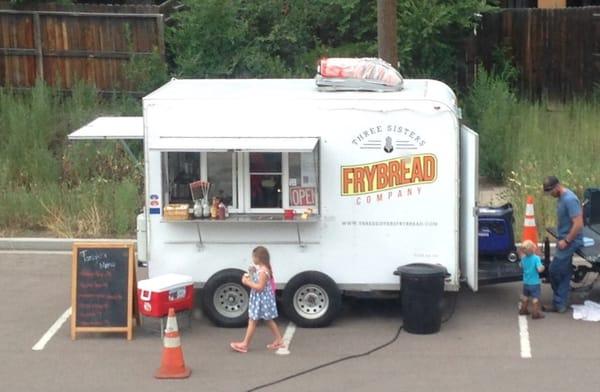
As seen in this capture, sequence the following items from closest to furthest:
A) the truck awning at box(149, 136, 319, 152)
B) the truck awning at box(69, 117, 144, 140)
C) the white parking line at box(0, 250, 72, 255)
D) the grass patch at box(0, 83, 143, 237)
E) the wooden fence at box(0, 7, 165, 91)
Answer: the truck awning at box(149, 136, 319, 152) < the truck awning at box(69, 117, 144, 140) < the white parking line at box(0, 250, 72, 255) < the grass patch at box(0, 83, 143, 237) < the wooden fence at box(0, 7, 165, 91)

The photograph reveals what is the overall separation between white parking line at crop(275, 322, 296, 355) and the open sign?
4.44ft

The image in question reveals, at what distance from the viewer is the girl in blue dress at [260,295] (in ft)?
36.8

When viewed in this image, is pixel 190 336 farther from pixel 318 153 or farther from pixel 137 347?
pixel 318 153

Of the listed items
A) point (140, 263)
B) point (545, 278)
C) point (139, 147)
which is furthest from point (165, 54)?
point (545, 278)

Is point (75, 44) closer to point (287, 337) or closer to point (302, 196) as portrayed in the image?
point (302, 196)

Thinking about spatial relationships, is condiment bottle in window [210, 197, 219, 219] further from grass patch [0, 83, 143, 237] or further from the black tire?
grass patch [0, 83, 143, 237]

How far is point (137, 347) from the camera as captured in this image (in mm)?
11758

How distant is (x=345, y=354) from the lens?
37.4ft

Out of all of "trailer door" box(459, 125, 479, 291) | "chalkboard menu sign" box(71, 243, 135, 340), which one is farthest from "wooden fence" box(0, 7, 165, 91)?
"trailer door" box(459, 125, 479, 291)

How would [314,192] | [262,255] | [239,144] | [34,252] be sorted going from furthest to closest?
[34,252]
[314,192]
[239,144]
[262,255]

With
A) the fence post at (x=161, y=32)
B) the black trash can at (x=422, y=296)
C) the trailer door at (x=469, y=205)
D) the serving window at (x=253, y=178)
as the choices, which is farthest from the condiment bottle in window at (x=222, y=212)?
the fence post at (x=161, y=32)

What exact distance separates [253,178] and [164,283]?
1.54 m

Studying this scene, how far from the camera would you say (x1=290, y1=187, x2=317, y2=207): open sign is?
12289 millimetres

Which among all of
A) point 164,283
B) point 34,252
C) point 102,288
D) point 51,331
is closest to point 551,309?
point 164,283
